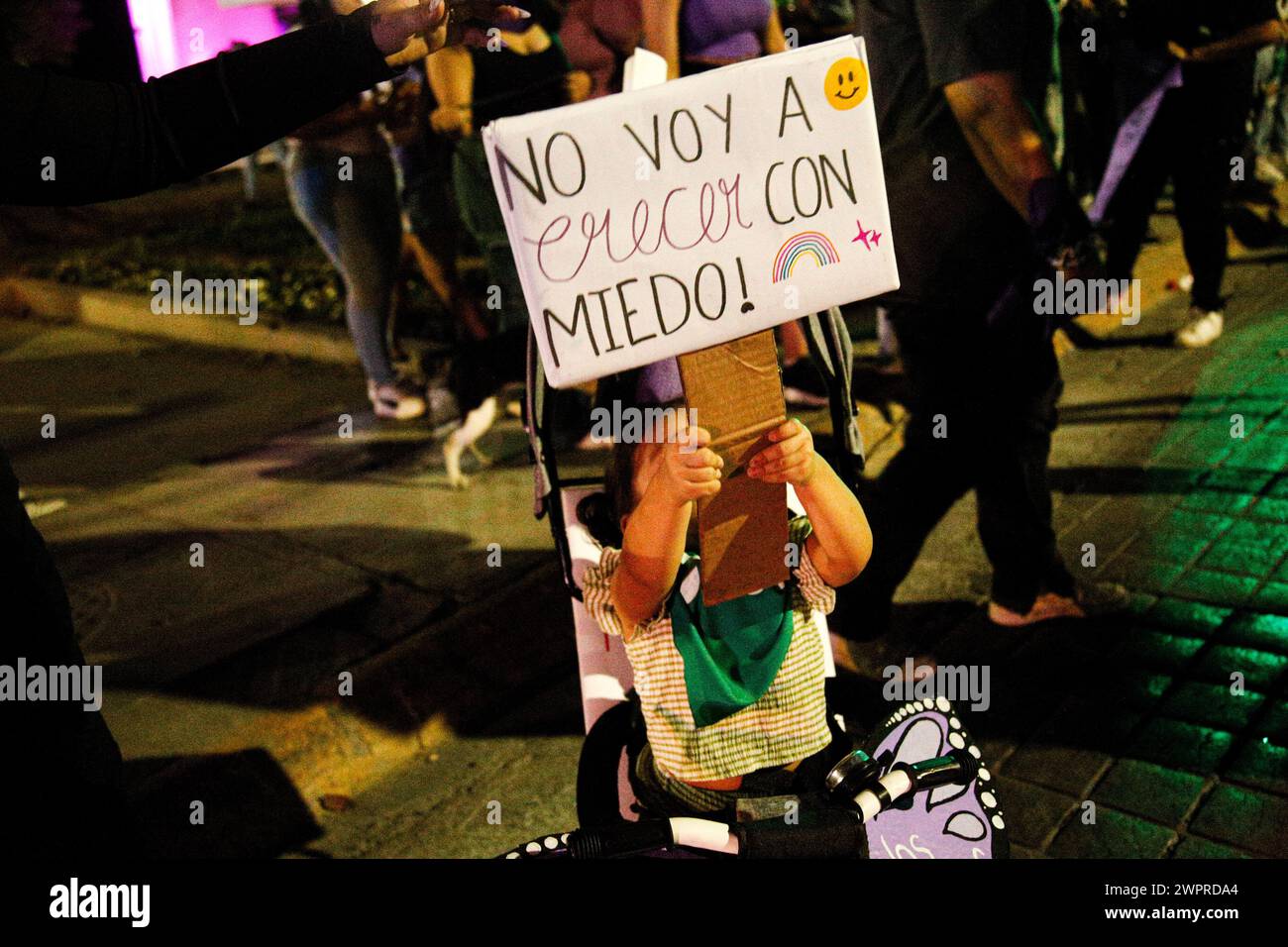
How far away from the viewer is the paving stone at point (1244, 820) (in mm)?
2729

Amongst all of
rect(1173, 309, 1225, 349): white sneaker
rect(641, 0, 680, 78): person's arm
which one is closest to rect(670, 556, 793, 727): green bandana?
rect(641, 0, 680, 78): person's arm

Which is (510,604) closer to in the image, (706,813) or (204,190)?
(706,813)

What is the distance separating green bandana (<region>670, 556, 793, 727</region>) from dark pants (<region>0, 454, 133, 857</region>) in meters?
1.08

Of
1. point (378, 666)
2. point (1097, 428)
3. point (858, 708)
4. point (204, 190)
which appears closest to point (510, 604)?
point (378, 666)

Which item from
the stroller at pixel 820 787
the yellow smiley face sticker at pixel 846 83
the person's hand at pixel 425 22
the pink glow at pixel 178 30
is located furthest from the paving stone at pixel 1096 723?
the pink glow at pixel 178 30

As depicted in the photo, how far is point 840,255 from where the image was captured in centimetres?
195

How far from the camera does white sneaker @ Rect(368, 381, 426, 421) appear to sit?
6387mm

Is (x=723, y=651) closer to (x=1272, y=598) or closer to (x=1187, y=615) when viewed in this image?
(x=1187, y=615)

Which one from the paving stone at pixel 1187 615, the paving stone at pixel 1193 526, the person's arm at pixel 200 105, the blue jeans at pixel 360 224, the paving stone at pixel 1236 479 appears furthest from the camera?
the blue jeans at pixel 360 224

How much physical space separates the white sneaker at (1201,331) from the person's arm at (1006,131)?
11.2 feet

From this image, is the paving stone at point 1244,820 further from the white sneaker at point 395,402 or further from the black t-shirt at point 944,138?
the white sneaker at point 395,402

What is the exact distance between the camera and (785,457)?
1.96 meters
